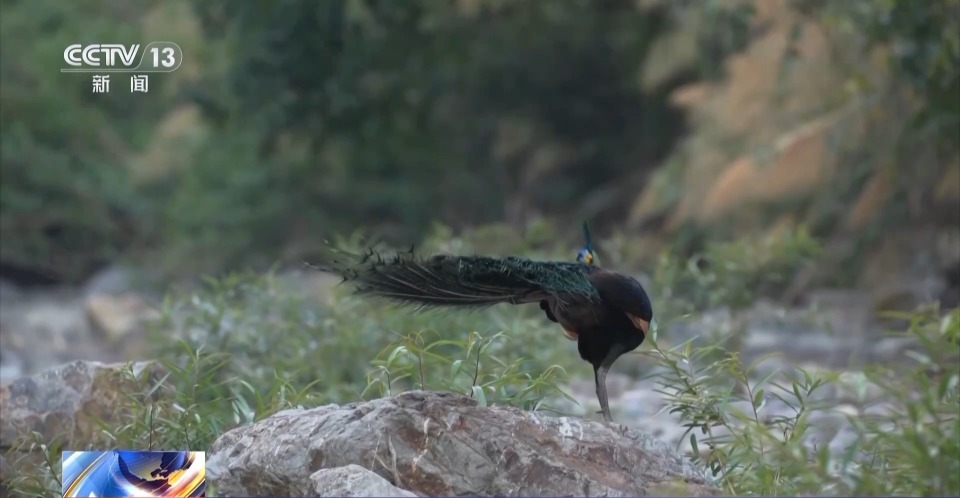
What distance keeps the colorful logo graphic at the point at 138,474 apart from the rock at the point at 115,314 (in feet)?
20.0

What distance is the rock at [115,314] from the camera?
9047 mm

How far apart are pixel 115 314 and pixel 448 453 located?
7.43m

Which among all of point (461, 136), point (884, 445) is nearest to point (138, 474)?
point (884, 445)

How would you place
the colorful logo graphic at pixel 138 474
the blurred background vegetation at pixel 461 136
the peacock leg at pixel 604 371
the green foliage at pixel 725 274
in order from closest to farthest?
1. the colorful logo graphic at pixel 138 474
2. the peacock leg at pixel 604 371
3. the green foliage at pixel 725 274
4. the blurred background vegetation at pixel 461 136

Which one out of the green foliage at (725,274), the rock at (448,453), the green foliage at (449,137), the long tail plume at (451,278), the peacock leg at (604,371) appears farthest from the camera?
the green foliage at (449,137)

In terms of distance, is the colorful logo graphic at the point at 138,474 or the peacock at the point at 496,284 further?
the peacock at the point at 496,284

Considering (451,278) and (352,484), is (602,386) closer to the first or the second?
(451,278)

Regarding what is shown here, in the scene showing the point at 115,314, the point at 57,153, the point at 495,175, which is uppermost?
the point at 57,153

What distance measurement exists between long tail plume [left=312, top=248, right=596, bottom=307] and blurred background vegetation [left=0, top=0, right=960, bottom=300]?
17.1 feet

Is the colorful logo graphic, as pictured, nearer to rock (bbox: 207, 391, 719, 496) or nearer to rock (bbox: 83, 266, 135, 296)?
rock (bbox: 207, 391, 719, 496)

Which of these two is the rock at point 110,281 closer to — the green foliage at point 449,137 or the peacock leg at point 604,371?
the green foliage at point 449,137

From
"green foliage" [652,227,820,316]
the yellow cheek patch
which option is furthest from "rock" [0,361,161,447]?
"green foliage" [652,227,820,316]

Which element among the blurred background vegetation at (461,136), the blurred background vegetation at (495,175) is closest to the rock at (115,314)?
the blurred background vegetation at (495,175)

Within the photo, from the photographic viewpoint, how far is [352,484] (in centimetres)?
258
